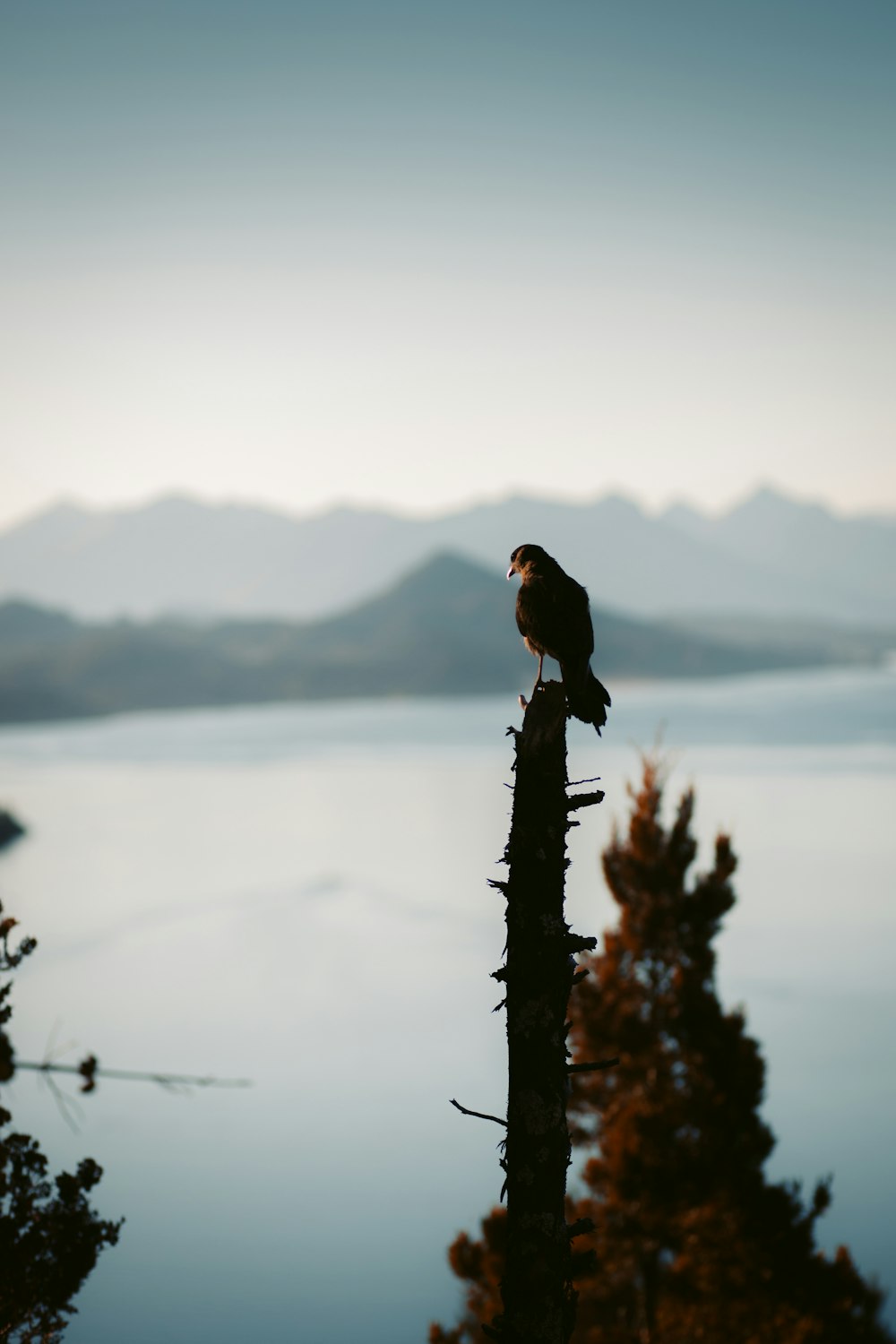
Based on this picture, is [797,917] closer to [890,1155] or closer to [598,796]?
[890,1155]

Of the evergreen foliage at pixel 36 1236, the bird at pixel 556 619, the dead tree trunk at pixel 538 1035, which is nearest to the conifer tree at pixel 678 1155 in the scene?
the evergreen foliage at pixel 36 1236

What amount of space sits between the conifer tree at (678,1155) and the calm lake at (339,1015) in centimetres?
518

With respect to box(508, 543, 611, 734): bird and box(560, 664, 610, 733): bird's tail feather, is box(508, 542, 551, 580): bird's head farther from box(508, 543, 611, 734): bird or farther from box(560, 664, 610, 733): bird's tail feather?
box(560, 664, 610, 733): bird's tail feather

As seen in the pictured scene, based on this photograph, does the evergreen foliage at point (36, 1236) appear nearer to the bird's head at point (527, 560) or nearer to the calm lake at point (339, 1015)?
the bird's head at point (527, 560)

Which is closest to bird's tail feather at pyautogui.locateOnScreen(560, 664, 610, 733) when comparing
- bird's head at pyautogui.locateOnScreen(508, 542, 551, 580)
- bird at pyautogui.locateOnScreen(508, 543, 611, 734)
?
bird at pyautogui.locateOnScreen(508, 543, 611, 734)

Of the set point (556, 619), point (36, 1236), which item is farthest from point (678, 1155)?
point (556, 619)

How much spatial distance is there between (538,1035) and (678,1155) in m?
12.8

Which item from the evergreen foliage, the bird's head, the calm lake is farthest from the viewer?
the calm lake

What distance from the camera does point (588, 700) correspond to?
23.4 ft

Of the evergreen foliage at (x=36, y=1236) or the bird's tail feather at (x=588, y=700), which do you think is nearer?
the bird's tail feather at (x=588, y=700)

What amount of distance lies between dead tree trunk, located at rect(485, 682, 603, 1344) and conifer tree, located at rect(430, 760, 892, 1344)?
10736 millimetres

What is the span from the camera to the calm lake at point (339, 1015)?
49.6 meters

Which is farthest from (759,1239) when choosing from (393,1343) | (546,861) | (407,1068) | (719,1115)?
(407,1068)

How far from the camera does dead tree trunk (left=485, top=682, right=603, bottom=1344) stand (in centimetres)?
617
